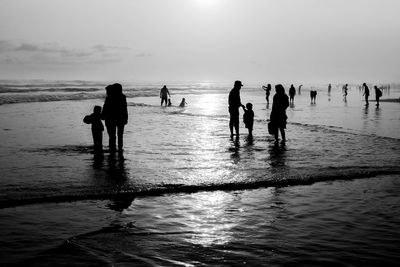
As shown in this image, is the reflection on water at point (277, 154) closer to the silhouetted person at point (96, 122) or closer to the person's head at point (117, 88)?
the person's head at point (117, 88)

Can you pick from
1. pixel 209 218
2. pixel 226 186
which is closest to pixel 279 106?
pixel 226 186

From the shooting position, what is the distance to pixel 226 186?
25.9 feet

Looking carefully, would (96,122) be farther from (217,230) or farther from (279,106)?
(217,230)

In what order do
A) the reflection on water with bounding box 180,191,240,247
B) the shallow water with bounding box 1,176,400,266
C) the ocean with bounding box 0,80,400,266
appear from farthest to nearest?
the reflection on water with bounding box 180,191,240,247 → the ocean with bounding box 0,80,400,266 → the shallow water with bounding box 1,176,400,266

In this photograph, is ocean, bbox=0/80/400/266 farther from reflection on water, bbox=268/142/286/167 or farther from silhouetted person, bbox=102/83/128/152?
silhouetted person, bbox=102/83/128/152


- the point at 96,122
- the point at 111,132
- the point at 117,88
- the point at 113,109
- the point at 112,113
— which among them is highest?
the point at 117,88

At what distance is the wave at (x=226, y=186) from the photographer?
6.88 m

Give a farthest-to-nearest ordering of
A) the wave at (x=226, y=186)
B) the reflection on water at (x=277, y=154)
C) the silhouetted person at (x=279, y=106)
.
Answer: the silhouetted person at (x=279, y=106), the reflection on water at (x=277, y=154), the wave at (x=226, y=186)

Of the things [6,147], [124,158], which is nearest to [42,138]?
[6,147]

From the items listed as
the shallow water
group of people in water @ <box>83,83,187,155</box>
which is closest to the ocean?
the shallow water

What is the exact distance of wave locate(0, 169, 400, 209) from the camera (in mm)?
6879

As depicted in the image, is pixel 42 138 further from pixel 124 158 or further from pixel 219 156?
pixel 219 156

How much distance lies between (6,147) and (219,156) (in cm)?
677

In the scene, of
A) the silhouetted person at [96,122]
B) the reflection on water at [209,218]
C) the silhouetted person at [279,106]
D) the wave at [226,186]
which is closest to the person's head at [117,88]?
the silhouetted person at [96,122]
